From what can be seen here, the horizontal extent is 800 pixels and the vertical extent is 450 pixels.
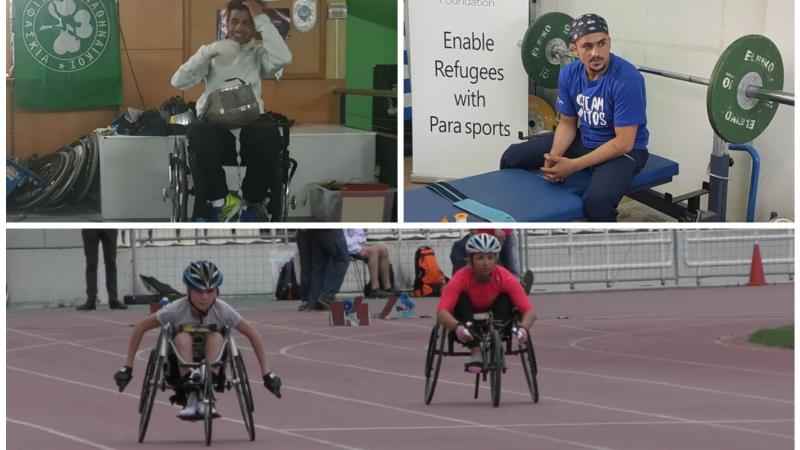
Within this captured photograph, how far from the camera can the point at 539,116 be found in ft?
30.9

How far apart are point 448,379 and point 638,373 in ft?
3.38

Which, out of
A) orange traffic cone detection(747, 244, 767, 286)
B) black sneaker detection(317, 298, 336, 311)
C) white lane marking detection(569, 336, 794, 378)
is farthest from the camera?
orange traffic cone detection(747, 244, 767, 286)

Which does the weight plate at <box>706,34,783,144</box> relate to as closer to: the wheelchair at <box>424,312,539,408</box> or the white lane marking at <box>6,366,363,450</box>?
the wheelchair at <box>424,312,539,408</box>

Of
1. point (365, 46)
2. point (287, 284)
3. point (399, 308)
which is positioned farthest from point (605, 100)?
point (287, 284)

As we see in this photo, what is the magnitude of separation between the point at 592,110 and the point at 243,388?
1890 mm

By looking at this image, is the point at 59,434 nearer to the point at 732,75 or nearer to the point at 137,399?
the point at 137,399

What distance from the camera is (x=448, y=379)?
1119cm

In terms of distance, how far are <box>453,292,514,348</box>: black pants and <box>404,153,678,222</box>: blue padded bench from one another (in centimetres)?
78

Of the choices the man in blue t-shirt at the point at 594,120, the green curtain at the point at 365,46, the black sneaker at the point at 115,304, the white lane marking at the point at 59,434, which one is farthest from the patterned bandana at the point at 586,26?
the black sneaker at the point at 115,304

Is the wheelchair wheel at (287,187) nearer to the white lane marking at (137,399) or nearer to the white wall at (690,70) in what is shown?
the white lane marking at (137,399)

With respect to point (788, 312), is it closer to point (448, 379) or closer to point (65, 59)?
point (448, 379)

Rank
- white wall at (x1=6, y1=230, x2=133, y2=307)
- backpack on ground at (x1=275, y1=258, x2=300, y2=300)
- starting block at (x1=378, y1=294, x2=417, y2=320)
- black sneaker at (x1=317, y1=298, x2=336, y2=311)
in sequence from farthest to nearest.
→ backpack on ground at (x1=275, y1=258, x2=300, y2=300) < black sneaker at (x1=317, y1=298, x2=336, y2=311) < starting block at (x1=378, y1=294, x2=417, y2=320) < white wall at (x1=6, y1=230, x2=133, y2=307)

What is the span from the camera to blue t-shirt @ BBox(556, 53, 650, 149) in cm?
932

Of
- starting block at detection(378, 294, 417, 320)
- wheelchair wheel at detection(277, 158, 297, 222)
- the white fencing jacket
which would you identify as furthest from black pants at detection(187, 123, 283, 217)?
starting block at detection(378, 294, 417, 320)
